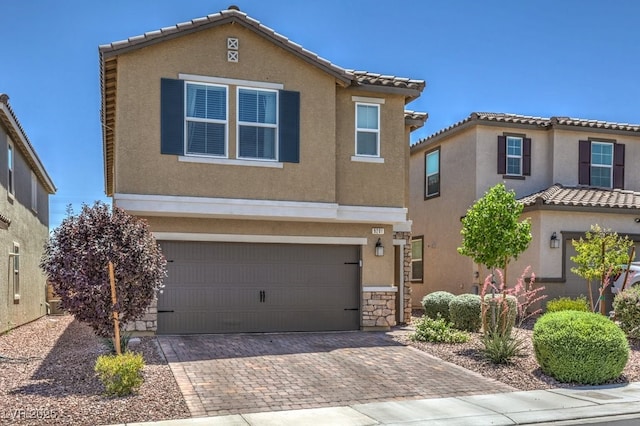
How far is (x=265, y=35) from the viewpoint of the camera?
13727 mm

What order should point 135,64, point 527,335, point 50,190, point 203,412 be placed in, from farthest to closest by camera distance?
point 50,190
point 527,335
point 135,64
point 203,412

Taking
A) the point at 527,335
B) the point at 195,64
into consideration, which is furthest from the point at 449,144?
the point at 195,64

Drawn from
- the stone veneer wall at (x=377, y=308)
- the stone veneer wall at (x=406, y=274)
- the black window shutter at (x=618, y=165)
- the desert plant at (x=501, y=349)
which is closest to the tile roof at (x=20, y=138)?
the stone veneer wall at (x=377, y=308)

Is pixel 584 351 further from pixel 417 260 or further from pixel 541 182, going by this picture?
pixel 417 260

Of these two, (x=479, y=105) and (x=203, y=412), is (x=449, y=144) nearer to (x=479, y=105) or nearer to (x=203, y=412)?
(x=479, y=105)

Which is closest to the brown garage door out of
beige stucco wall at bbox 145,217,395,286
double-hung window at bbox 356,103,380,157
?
beige stucco wall at bbox 145,217,395,286

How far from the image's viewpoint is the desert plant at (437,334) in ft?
45.0

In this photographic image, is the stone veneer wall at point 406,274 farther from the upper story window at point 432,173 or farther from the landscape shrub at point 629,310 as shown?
the landscape shrub at point 629,310

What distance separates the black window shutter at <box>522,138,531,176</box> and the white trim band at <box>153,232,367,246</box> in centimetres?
806

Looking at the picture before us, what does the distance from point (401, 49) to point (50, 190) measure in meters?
16.6

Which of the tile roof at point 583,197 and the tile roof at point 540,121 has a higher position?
the tile roof at point 540,121

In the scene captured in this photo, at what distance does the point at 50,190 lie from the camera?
1009 inches

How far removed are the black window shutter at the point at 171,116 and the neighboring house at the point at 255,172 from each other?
0.9 inches

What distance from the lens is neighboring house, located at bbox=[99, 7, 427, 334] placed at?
13.1m
